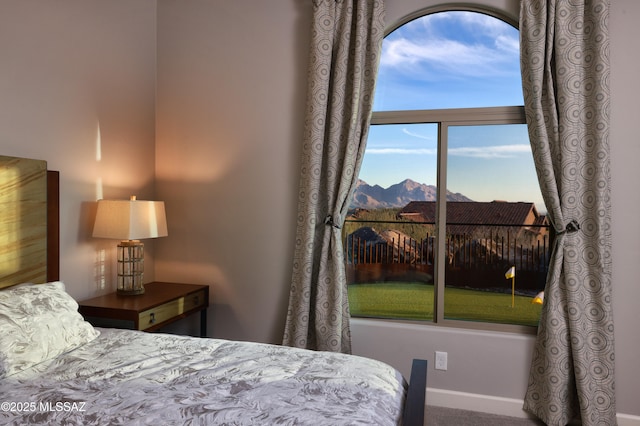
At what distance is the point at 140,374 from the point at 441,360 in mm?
1954

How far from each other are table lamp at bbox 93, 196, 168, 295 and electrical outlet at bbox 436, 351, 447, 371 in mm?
1952

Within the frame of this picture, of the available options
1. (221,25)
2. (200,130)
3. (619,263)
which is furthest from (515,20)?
(200,130)

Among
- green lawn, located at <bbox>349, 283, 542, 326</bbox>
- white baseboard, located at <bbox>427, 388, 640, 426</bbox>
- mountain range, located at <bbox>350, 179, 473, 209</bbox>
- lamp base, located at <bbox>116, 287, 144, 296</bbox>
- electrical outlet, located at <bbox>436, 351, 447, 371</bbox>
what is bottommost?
white baseboard, located at <bbox>427, 388, 640, 426</bbox>

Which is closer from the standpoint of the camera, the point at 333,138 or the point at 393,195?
the point at 333,138

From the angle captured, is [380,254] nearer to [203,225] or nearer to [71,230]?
[203,225]

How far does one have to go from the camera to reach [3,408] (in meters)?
1.42

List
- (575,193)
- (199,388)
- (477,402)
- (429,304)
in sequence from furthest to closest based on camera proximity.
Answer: (429,304)
(477,402)
(575,193)
(199,388)

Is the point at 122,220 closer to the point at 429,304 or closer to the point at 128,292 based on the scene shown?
the point at 128,292

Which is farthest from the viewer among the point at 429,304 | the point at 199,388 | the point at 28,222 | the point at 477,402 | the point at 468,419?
the point at 429,304

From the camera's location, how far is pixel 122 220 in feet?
9.01

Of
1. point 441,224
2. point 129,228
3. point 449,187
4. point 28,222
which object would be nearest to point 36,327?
point 28,222

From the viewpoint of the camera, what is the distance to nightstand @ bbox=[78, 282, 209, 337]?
8.52ft

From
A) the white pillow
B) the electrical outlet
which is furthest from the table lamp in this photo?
the electrical outlet

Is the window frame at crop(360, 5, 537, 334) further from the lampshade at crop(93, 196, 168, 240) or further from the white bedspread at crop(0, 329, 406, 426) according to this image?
the lampshade at crop(93, 196, 168, 240)
